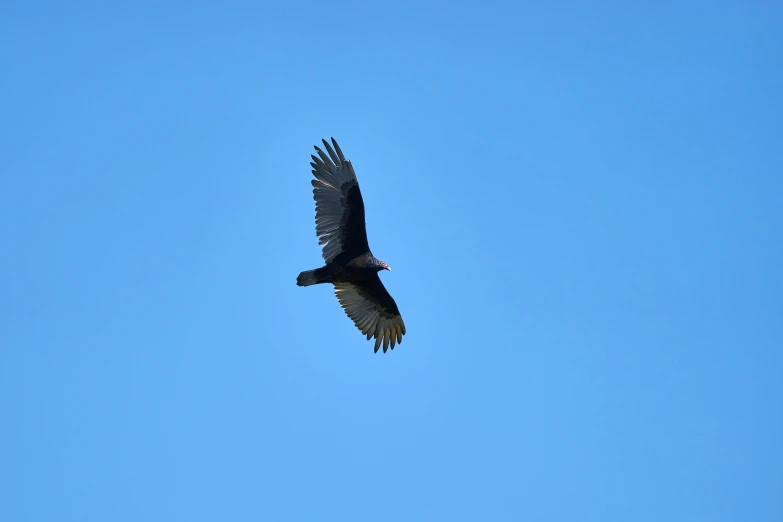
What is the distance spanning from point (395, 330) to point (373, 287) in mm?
1118

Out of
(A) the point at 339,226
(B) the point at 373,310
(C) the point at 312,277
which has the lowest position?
(C) the point at 312,277

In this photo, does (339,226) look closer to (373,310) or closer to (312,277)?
(312,277)

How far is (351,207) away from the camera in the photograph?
22500mm

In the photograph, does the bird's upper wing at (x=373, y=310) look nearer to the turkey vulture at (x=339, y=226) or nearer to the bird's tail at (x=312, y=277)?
the turkey vulture at (x=339, y=226)

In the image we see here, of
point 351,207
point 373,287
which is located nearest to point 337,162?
point 351,207

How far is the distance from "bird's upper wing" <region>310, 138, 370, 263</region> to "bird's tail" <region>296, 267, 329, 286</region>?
0.36 m

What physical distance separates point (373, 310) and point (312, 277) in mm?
1997

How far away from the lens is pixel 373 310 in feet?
78.4

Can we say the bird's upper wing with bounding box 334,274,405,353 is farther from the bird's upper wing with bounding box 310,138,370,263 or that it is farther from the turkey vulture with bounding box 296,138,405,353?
the bird's upper wing with bounding box 310,138,370,263

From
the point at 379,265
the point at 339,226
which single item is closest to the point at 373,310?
the point at 379,265

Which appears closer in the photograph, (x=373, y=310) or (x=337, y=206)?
(x=337, y=206)

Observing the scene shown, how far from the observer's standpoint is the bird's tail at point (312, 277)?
2231 cm

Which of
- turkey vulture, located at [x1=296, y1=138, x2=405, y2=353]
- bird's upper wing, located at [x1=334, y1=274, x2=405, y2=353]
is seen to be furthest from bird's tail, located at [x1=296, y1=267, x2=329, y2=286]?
bird's upper wing, located at [x1=334, y1=274, x2=405, y2=353]

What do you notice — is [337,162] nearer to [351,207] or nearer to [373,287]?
[351,207]
